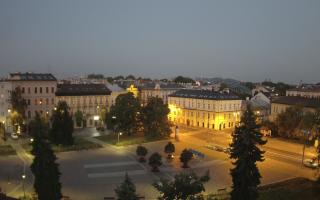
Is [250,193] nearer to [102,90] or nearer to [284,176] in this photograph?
[284,176]

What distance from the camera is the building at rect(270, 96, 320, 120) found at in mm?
66438

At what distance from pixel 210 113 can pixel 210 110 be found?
2.51 feet

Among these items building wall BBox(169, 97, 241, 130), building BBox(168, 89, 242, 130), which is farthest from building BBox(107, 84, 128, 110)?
building wall BBox(169, 97, 241, 130)

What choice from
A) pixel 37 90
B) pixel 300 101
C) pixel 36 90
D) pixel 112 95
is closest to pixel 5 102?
pixel 36 90

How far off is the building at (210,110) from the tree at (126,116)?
1832 cm

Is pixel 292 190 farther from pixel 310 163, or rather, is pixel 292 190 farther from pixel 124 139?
pixel 124 139

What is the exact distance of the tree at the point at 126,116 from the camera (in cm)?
6171

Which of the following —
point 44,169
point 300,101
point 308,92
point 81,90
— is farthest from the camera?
point 308,92

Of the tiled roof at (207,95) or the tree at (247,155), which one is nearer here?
the tree at (247,155)

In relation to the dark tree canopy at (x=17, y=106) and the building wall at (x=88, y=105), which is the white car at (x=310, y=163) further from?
the dark tree canopy at (x=17, y=106)

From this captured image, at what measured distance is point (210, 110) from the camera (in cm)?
7575

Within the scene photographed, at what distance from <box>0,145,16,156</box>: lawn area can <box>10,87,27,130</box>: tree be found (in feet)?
34.5

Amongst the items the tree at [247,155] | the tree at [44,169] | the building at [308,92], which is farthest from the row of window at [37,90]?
the building at [308,92]

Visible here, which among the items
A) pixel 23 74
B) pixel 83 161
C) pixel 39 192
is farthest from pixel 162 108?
pixel 39 192
